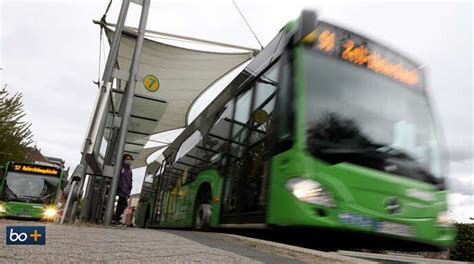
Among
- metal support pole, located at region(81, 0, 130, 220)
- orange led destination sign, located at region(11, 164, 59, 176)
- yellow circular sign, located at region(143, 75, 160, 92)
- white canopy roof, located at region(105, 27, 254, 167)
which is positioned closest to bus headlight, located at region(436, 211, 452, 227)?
metal support pole, located at region(81, 0, 130, 220)

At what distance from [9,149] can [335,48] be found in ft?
72.7

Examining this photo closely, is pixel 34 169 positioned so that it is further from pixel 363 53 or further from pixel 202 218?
pixel 363 53

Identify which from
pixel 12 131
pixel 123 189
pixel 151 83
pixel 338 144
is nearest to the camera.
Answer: pixel 338 144

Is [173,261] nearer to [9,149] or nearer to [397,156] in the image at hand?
[397,156]

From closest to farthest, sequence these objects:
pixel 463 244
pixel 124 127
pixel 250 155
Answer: pixel 250 155, pixel 124 127, pixel 463 244

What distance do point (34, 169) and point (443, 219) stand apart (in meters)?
16.7

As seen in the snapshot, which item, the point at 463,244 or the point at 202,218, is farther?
the point at 463,244

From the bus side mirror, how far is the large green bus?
0.04ft

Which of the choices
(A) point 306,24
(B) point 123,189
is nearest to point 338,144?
(A) point 306,24

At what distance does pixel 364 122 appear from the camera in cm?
503

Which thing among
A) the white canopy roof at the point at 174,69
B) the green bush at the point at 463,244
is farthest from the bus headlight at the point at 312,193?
the green bush at the point at 463,244

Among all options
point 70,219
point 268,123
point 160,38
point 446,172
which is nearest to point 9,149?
point 160,38

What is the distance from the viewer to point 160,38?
1391cm

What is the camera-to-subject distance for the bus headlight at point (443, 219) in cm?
509
